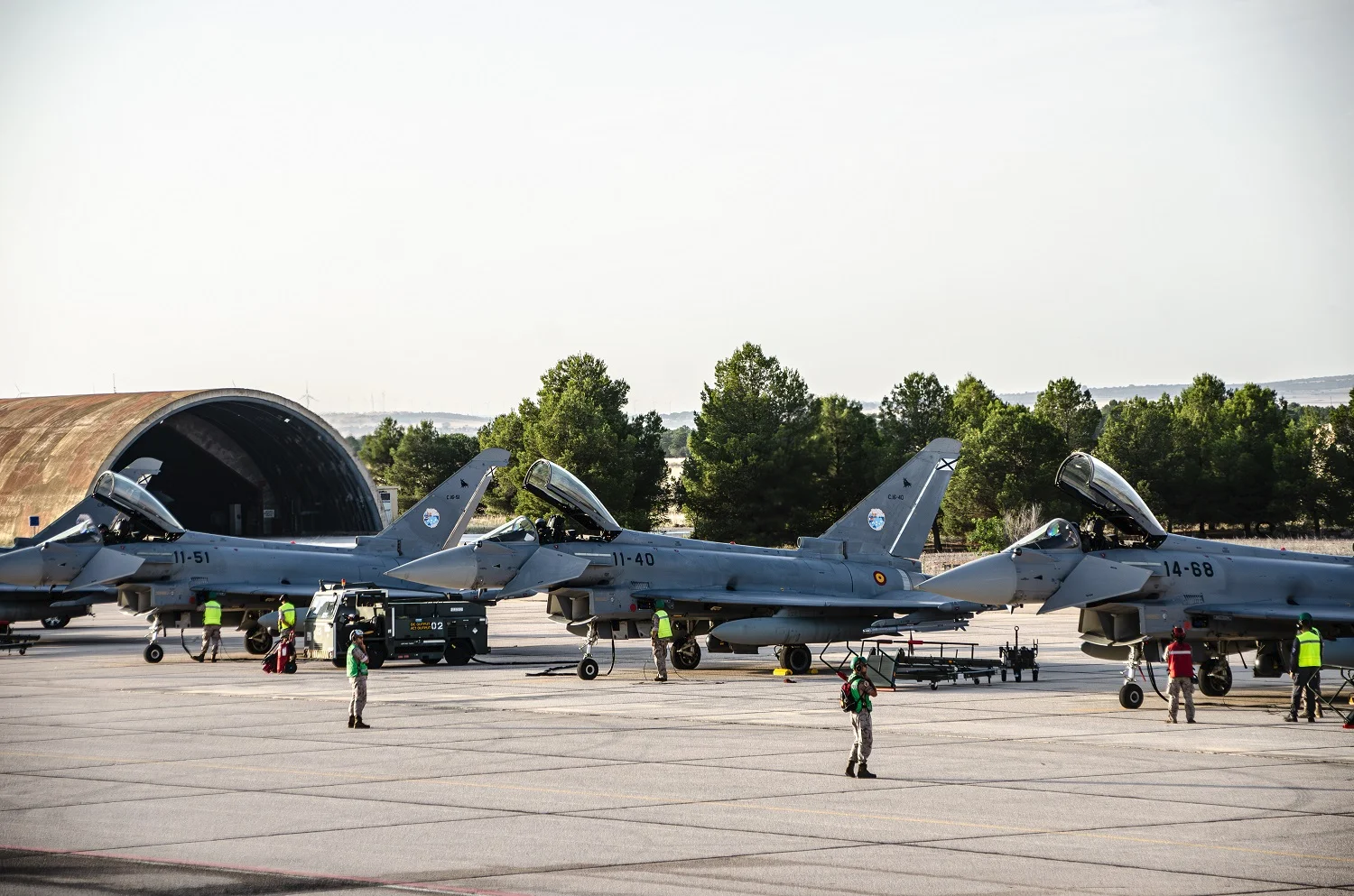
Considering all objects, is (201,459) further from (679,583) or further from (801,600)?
(801,600)

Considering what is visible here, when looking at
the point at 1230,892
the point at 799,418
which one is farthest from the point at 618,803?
the point at 799,418

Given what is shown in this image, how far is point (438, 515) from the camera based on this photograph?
37.7 meters

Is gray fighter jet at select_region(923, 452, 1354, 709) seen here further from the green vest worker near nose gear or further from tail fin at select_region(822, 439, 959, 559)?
the green vest worker near nose gear

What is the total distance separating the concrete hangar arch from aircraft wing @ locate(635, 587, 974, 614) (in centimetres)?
3234

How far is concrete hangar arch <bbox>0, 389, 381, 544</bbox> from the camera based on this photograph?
182 ft

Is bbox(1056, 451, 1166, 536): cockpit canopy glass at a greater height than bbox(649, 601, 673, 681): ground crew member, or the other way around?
bbox(1056, 451, 1166, 536): cockpit canopy glass

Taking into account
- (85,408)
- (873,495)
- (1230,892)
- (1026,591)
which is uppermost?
(85,408)

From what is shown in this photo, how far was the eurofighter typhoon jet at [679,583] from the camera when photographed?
93.5 ft

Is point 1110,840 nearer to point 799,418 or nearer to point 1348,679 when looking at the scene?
point 1348,679

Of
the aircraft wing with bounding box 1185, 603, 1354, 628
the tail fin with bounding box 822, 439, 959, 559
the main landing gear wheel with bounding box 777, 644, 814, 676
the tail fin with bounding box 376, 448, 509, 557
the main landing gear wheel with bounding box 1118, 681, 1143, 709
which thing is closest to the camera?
the main landing gear wheel with bounding box 1118, 681, 1143, 709

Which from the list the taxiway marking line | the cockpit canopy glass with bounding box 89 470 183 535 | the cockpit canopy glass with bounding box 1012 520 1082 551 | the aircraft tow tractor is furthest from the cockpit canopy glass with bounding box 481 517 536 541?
the taxiway marking line

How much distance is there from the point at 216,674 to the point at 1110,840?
21.1m

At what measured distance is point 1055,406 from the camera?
3679 inches

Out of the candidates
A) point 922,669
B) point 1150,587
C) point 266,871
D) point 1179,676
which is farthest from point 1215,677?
point 266,871
